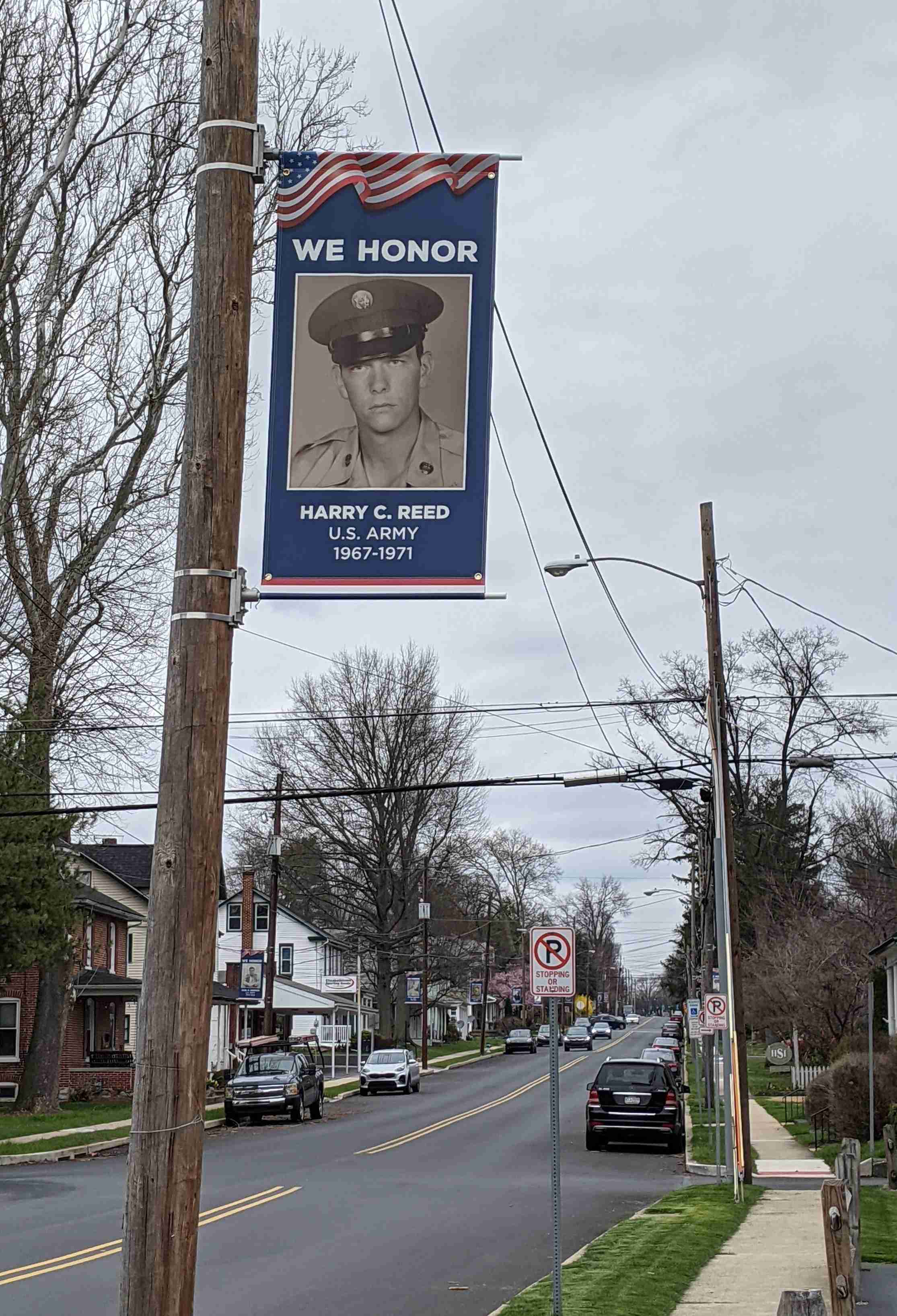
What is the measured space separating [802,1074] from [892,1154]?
28050mm

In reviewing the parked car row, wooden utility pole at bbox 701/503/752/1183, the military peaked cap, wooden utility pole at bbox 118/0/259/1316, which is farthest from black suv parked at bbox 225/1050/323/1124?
the military peaked cap

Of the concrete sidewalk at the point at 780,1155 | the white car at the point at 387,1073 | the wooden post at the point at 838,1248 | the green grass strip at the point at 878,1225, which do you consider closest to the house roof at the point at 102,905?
the white car at the point at 387,1073

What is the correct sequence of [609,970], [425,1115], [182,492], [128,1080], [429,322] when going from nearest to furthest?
[182,492]
[429,322]
[425,1115]
[128,1080]
[609,970]

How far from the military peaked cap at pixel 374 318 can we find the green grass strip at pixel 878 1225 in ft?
35.9

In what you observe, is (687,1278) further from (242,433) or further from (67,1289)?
(242,433)

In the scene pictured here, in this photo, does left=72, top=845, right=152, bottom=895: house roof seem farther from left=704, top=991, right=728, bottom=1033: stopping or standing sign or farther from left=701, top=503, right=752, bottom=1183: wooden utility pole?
left=701, top=503, right=752, bottom=1183: wooden utility pole

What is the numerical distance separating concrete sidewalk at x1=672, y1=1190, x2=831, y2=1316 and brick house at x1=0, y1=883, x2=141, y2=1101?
87.1 ft

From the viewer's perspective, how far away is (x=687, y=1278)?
12.7 m

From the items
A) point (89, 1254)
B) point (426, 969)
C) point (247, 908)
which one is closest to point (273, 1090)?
point (89, 1254)

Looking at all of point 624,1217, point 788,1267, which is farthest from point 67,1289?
point 624,1217

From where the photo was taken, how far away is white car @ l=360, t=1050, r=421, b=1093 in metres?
49.4

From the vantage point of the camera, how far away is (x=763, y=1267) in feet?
44.0

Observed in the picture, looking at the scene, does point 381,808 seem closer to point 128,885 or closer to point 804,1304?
point 128,885

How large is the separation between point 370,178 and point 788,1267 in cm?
1068
